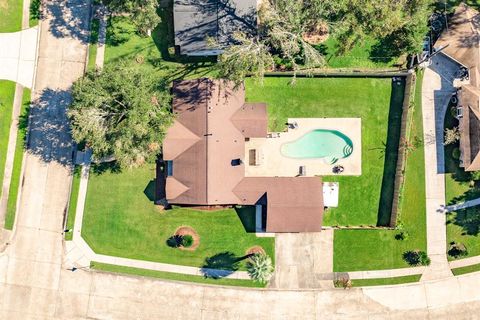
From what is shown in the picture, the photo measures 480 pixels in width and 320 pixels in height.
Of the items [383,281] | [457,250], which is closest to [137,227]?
[383,281]

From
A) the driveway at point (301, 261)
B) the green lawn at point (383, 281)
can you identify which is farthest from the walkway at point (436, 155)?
the driveway at point (301, 261)

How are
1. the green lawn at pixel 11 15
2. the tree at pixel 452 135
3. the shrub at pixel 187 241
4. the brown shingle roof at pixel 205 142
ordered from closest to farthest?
the brown shingle roof at pixel 205 142
the tree at pixel 452 135
the shrub at pixel 187 241
the green lawn at pixel 11 15

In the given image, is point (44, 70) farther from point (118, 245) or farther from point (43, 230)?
point (118, 245)

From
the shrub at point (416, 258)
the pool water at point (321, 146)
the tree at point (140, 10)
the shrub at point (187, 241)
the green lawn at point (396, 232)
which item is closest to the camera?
the tree at point (140, 10)

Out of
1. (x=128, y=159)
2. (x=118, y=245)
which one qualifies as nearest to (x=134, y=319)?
(x=118, y=245)

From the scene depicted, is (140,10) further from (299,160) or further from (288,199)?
(288,199)

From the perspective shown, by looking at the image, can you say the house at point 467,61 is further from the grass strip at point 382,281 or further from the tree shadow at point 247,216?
the tree shadow at point 247,216
